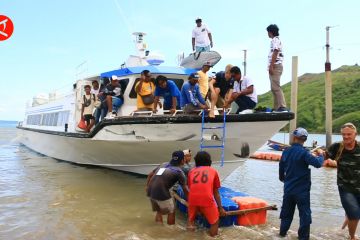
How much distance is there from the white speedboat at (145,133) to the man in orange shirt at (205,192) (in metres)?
2.62

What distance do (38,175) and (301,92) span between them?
118253 mm

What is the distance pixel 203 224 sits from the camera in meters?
6.15

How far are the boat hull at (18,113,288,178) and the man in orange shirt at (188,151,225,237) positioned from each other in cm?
269

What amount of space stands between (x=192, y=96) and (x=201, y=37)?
3.74 meters

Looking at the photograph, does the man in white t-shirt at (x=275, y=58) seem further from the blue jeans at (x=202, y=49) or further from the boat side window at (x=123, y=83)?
the boat side window at (x=123, y=83)

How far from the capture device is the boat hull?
8.41 meters

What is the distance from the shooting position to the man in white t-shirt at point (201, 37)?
1143cm

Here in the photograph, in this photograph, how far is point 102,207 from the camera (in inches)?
298

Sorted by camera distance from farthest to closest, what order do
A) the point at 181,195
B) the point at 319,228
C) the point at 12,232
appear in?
1. the point at 181,195
2. the point at 319,228
3. the point at 12,232

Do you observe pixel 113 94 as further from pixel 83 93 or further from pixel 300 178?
pixel 300 178

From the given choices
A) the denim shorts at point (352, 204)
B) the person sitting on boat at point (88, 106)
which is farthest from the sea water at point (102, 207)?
the person sitting on boat at point (88, 106)

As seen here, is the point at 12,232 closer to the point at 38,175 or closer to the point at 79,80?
the point at 38,175

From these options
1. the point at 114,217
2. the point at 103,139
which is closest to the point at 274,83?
the point at 114,217

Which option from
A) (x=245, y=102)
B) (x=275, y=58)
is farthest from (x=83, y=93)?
(x=275, y=58)
